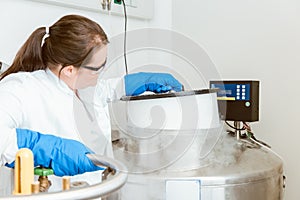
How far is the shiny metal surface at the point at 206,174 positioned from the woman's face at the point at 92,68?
0.19m

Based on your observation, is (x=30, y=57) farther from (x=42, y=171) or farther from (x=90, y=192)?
(x=90, y=192)

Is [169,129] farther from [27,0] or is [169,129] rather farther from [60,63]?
[27,0]

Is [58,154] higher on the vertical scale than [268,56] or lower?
lower

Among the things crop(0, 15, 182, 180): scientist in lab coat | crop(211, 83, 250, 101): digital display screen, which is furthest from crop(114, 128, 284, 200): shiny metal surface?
crop(211, 83, 250, 101): digital display screen

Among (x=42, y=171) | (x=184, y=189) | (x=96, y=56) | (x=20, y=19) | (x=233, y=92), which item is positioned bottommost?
(x=184, y=189)

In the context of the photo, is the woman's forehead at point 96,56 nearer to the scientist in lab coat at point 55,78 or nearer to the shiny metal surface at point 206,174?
the scientist in lab coat at point 55,78

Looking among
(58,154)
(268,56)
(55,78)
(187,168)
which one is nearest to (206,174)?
(187,168)

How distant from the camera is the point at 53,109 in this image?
3.41ft

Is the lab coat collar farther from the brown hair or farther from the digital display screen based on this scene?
the digital display screen

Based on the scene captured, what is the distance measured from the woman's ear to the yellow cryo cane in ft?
1.76

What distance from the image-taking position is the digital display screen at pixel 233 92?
125cm

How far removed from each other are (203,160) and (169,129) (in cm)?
13

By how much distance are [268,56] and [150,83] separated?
21.6 inches

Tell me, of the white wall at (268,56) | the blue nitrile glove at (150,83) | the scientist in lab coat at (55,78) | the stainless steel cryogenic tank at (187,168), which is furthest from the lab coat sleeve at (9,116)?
the white wall at (268,56)
